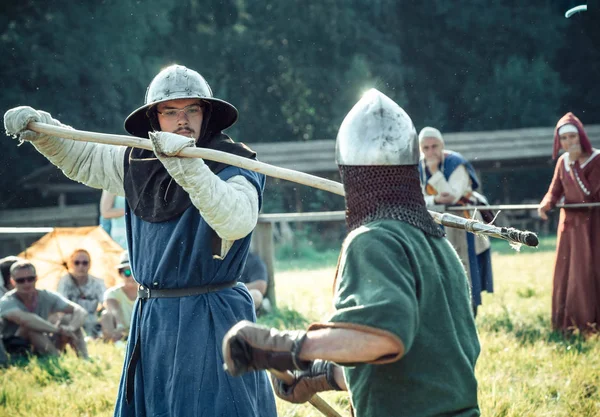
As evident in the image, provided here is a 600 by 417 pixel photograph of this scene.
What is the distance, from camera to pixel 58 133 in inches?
140

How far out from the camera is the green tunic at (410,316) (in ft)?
6.84

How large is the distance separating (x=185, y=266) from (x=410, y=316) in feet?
4.73

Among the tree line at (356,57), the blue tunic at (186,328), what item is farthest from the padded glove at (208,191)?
the tree line at (356,57)

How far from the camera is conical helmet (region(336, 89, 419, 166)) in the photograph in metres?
2.28

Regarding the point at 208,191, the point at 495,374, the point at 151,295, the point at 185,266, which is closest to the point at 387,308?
the point at 208,191

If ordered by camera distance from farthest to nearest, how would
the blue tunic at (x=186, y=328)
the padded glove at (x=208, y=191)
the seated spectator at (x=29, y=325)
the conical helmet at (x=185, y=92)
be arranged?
the seated spectator at (x=29, y=325) < the conical helmet at (x=185, y=92) < the blue tunic at (x=186, y=328) < the padded glove at (x=208, y=191)

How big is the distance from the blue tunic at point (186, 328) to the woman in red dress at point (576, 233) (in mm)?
4737

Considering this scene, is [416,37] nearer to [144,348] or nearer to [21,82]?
[21,82]

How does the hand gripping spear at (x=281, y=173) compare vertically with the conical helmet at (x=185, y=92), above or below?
below

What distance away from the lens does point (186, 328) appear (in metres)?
3.30

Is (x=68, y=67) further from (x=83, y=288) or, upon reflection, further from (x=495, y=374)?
(x=495, y=374)

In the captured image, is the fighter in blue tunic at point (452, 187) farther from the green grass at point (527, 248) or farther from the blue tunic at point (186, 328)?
the green grass at point (527, 248)

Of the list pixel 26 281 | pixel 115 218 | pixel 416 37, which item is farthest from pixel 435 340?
pixel 416 37

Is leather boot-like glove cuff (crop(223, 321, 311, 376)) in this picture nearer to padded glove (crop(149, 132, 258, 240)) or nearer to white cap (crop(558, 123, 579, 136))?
padded glove (crop(149, 132, 258, 240))
